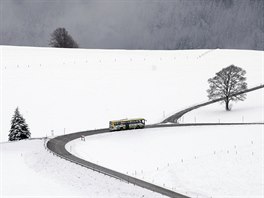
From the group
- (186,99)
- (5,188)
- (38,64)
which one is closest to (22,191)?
(5,188)

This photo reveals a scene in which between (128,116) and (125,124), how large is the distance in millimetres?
16258

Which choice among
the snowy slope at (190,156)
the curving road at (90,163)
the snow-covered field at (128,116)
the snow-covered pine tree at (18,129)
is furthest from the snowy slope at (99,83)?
the snowy slope at (190,156)

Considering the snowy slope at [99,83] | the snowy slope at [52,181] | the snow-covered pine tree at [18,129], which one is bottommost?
the snowy slope at [52,181]

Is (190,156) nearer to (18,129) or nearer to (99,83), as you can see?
(18,129)

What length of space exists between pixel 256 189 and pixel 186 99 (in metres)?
46.2

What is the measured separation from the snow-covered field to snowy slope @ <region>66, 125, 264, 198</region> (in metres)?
0.11

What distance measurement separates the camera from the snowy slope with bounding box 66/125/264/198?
39375 mm

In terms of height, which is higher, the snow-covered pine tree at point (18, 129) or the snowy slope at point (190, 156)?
the snow-covered pine tree at point (18, 129)

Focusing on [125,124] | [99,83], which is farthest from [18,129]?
[99,83]

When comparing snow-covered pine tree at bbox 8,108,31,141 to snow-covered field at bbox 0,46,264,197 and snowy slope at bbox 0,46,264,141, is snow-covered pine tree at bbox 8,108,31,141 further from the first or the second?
snow-covered field at bbox 0,46,264,197

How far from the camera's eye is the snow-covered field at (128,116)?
37.5 m

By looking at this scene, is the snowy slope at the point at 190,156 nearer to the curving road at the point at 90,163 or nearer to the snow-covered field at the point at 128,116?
the snow-covered field at the point at 128,116

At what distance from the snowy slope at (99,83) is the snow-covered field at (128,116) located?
200mm

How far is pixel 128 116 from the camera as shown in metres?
73.6
